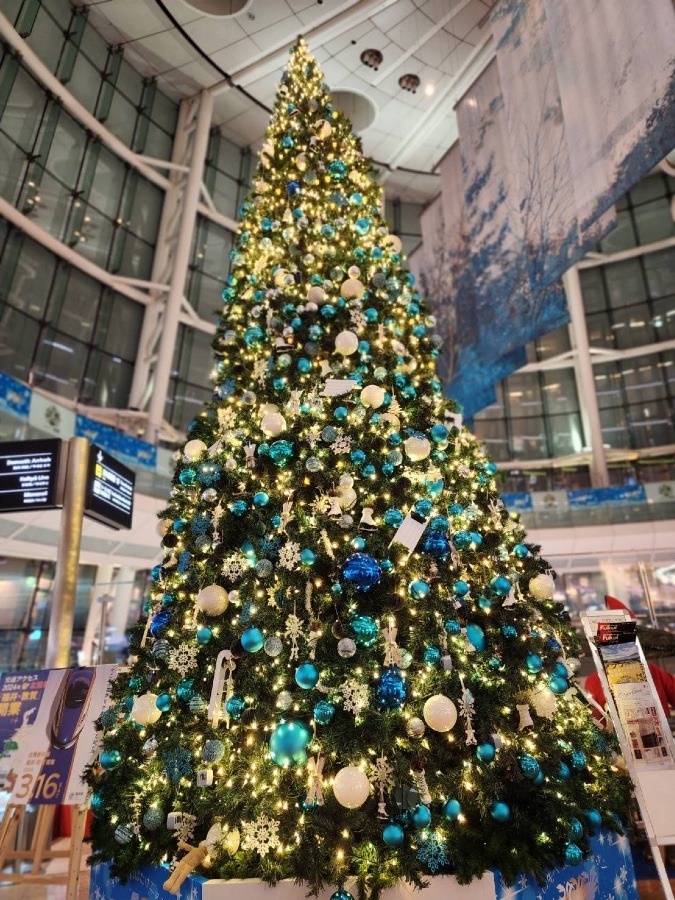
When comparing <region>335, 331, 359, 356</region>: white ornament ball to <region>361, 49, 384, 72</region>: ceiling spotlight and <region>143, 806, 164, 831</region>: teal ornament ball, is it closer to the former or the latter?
<region>143, 806, 164, 831</region>: teal ornament ball

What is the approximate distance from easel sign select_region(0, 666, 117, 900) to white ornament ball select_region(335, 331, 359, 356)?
2288mm

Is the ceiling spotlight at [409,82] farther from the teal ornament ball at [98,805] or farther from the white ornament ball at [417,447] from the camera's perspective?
the teal ornament ball at [98,805]

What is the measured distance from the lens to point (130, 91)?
14.1 meters

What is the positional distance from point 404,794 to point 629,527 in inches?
511

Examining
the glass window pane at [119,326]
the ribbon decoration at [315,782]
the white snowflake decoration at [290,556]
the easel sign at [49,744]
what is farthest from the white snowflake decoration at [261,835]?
the glass window pane at [119,326]

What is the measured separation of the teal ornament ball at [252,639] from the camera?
1919mm

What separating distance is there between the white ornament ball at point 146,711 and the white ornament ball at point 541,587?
176 centimetres

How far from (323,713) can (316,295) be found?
206 cm

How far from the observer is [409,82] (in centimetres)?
1468

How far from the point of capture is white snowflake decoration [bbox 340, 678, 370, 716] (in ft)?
5.95

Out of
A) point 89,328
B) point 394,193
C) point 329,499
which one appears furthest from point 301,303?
point 394,193

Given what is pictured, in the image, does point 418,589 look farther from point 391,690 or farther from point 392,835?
point 392,835

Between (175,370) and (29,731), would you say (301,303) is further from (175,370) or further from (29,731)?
(175,370)

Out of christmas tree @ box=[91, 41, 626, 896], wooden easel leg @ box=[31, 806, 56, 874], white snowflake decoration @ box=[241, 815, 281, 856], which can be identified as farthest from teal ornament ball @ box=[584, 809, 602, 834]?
wooden easel leg @ box=[31, 806, 56, 874]
